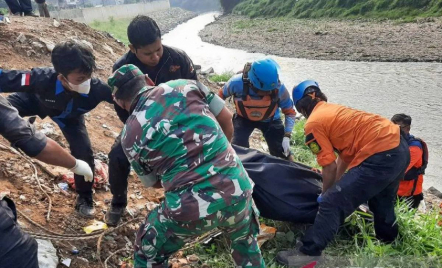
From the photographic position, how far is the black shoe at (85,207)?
3383mm

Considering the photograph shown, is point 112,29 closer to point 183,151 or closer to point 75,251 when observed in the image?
point 75,251

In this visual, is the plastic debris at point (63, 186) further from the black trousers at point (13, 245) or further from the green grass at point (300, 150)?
the green grass at point (300, 150)

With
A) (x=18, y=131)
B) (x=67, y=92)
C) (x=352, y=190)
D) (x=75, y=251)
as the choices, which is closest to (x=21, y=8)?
(x=67, y=92)

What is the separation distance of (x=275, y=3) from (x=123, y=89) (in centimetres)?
3654

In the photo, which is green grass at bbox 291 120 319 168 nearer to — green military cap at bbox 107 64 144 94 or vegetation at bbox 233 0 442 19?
green military cap at bbox 107 64 144 94

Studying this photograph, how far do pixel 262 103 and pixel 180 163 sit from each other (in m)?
2.50

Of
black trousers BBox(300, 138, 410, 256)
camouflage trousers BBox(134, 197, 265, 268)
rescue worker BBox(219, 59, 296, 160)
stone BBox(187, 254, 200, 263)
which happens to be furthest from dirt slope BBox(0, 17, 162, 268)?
black trousers BBox(300, 138, 410, 256)

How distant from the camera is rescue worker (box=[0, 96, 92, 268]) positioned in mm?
1932

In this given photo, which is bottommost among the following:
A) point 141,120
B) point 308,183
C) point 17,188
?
point 308,183

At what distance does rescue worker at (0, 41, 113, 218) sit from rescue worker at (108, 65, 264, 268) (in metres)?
0.77

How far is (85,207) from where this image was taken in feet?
11.1

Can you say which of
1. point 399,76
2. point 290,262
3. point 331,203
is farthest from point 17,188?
Answer: point 399,76

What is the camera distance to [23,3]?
9555mm

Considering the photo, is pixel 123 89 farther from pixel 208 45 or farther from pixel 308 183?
pixel 208 45
